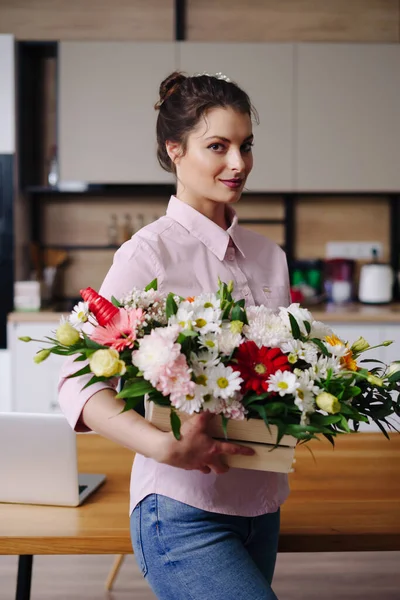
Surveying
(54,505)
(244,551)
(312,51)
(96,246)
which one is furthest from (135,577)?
(312,51)

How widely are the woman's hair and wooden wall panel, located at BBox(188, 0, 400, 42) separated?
9.89ft

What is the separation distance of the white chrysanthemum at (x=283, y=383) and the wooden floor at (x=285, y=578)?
1694 millimetres

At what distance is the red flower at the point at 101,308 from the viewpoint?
1052mm

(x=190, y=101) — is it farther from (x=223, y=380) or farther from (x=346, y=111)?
(x=346, y=111)

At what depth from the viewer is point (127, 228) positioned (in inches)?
167

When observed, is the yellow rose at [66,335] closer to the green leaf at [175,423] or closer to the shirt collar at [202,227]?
the green leaf at [175,423]

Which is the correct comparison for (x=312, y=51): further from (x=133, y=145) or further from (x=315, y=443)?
(x=315, y=443)

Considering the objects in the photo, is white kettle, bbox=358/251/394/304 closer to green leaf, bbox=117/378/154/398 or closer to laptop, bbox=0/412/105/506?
laptop, bbox=0/412/105/506

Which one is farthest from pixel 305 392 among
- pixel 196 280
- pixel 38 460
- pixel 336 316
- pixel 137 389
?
pixel 336 316

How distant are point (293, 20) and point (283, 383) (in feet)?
12.0

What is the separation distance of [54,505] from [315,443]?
0.78m

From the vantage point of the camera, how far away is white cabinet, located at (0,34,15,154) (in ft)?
12.2

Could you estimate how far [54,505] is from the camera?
4.86 feet

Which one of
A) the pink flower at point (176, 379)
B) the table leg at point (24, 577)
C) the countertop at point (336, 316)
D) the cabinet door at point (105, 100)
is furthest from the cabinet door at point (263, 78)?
the pink flower at point (176, 379)
